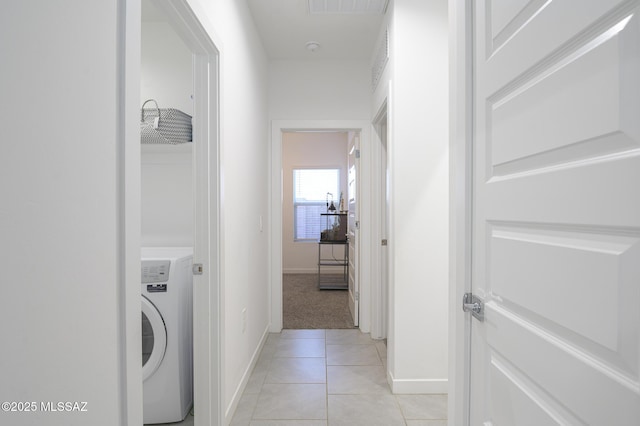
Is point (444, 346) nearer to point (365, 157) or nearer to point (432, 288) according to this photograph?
point (432, 288)

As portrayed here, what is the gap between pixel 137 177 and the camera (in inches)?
34.6

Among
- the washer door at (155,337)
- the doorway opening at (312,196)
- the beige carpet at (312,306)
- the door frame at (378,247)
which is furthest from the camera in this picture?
the doorway opening at (312,196)

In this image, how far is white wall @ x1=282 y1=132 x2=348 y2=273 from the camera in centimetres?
623

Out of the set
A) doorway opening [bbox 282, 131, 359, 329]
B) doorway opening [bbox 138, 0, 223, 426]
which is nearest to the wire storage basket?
doorway opening [bbox 138, 0, 223, 426]

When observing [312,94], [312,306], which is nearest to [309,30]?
[312,94]

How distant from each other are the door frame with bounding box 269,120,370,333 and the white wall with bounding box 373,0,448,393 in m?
1.01

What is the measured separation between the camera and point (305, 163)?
6.27 m

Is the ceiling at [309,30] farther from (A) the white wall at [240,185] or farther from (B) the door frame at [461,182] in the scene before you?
(B) the door frame at [461,182]

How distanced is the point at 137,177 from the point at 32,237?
0.33m

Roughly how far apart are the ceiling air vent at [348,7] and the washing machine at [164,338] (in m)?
2.02

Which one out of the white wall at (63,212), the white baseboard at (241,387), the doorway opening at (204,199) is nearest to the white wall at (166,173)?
the doorway opening at (204,199)

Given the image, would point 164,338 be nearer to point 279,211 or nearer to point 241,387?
point 241,387

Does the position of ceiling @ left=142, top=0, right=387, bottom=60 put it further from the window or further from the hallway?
the window

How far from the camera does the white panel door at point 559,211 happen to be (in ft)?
1.82
